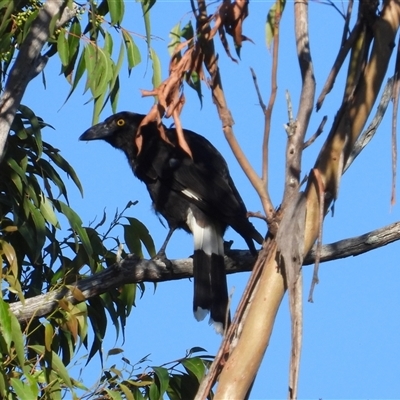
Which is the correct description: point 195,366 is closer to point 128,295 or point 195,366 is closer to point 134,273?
point 134,273

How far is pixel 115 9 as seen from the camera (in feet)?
9.45

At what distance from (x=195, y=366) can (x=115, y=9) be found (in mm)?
1127

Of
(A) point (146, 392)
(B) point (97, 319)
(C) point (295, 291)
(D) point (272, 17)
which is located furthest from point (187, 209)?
(C) point (295, 291)

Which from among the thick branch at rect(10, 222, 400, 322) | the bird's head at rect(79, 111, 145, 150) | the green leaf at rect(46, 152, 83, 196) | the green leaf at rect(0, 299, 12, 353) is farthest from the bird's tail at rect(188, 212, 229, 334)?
the green leaf at rect(0, 299, 12, 353)

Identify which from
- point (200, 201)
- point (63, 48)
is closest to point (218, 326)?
point (200, 201)

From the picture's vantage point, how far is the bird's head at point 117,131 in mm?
4820

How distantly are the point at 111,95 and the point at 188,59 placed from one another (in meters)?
1.65

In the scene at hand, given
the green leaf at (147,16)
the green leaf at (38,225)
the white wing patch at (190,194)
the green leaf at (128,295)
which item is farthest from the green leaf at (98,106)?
the white wing patch at (190,194)

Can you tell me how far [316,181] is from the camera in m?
1.63

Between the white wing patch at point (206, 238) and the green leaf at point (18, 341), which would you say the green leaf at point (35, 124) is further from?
the white wing patch at point (206, 238)

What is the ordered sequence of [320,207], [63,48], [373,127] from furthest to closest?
[63,48], [373,127], [320,207]

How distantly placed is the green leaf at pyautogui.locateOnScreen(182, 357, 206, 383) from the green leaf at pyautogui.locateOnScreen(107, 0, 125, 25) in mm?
1070

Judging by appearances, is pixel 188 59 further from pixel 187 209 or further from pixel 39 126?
pixel 187 209

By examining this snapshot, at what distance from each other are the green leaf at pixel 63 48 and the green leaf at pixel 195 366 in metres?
1.06
